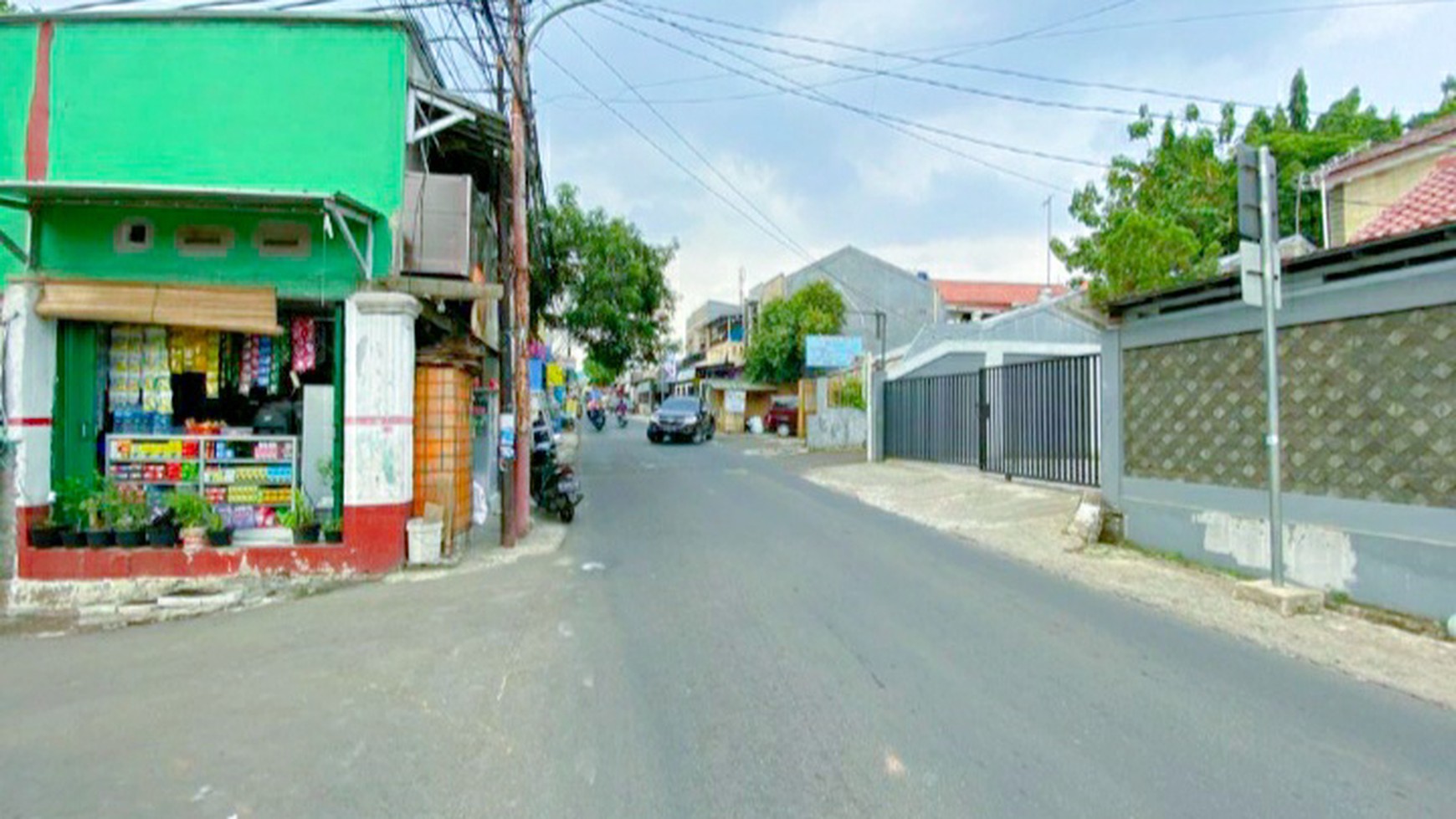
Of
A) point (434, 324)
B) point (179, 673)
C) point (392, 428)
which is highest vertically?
point (434, 324)

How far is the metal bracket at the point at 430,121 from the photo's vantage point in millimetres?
8852

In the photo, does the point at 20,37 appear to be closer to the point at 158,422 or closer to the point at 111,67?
the point at 111,67

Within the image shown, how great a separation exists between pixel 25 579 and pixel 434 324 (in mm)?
4726

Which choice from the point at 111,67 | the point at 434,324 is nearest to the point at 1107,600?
the point at 434,324

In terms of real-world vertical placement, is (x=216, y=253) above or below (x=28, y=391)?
above

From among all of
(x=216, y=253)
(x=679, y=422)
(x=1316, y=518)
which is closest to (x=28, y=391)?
(x=216, y=253)

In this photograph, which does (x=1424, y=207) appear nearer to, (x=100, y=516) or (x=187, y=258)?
(x=187, y=258)

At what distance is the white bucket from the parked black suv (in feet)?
72.5

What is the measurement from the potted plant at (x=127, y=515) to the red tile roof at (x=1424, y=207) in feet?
44.4

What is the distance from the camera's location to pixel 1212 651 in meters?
5.45

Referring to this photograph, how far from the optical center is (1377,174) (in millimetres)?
Answer: 15656

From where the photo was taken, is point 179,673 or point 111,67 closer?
point 179,673

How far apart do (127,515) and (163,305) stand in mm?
2166

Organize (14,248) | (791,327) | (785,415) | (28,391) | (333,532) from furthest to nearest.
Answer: (785,415) → (791,327) → (333,532) → (28,391) → (14,248)
